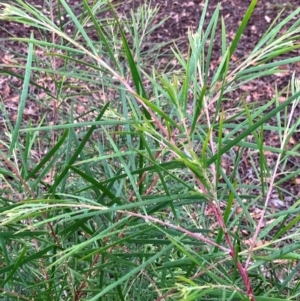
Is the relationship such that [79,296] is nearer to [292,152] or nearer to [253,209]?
[292,152]

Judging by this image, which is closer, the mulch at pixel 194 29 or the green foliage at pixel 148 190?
the green foliage at pixel 148 190

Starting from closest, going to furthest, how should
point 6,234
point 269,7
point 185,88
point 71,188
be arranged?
point 185,88 → point 6,234 → point 71,188 → point 269,7

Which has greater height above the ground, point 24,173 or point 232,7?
point 24,173

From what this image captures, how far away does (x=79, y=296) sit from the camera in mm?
722

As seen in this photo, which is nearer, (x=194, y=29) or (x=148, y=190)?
(x=148, y=190)

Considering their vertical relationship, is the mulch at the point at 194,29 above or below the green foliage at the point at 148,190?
below

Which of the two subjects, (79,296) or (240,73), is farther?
(79,296)

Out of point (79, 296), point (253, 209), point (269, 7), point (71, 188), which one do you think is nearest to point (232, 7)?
point (269, 7)

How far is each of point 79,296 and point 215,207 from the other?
0.32 metres

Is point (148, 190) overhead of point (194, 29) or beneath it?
overhead

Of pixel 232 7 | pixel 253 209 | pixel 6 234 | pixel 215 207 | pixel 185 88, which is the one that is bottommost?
pixel 253 209

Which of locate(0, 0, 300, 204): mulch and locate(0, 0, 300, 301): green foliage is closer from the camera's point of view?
locate(0, 0, 300, 301): green foliage

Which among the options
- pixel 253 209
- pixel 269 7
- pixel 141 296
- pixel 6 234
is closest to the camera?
pixel 6 234

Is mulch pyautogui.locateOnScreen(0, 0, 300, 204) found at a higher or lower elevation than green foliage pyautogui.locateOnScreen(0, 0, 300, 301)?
lower
